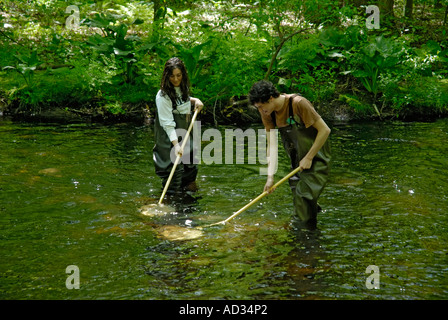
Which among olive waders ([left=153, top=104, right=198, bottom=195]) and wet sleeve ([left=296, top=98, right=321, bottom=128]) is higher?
wet sleeve ([left=296, top=98, right=321, bottom=128])

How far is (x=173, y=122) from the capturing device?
6535 mm

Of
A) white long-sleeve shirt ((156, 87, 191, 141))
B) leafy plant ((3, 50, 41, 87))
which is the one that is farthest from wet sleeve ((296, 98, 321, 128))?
leafy plant ((3, 50, 41, 87))

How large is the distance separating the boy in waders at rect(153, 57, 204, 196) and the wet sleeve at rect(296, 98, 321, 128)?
198 cm

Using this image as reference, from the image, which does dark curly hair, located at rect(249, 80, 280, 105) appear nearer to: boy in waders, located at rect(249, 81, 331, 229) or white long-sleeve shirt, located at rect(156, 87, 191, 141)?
boy in waders, located at rect(249, 81, 331, 229)

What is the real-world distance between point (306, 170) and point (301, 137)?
0.38 metres

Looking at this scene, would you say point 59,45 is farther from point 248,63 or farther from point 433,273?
point 433,273

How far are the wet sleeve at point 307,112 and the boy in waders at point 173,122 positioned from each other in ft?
6.50

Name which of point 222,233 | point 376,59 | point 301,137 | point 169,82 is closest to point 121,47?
point 376,59

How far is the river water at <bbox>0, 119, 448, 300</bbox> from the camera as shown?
4.28m

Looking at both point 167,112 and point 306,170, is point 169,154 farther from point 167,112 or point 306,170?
point 306,170

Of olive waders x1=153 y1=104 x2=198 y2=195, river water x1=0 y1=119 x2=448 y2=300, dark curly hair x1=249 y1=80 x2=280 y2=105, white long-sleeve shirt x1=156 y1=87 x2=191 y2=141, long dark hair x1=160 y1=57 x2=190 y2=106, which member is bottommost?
river water x1=0 y1=119 x2=448 y2=300

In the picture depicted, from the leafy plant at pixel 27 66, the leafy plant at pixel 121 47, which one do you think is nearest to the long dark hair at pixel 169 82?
the leafy plant at pixel 121 47

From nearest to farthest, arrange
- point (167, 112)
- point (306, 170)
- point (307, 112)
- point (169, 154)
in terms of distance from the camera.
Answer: point (307, 112)
point (306, 170)
point (167, 112)
point (169, 154)
